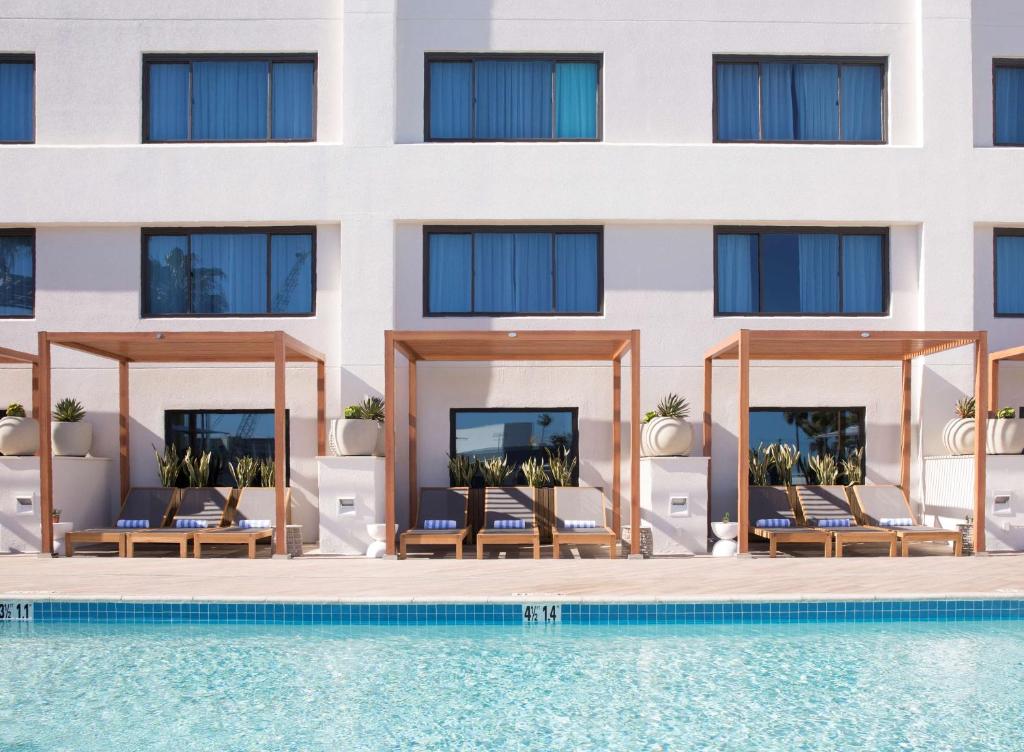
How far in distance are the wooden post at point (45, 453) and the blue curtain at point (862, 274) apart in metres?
10.3

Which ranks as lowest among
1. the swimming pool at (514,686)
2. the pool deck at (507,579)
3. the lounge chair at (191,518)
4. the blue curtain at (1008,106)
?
the swimming pool at (514,686)

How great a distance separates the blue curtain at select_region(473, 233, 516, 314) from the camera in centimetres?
1329

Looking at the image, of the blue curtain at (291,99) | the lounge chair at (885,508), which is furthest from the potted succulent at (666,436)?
the blue curtain at (291,99)

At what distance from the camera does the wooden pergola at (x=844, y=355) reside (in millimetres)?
10984

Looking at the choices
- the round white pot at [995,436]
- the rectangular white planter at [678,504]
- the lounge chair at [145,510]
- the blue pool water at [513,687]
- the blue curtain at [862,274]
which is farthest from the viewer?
the blue curtain at [862,274]

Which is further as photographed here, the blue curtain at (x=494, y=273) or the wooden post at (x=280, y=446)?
the blue curtain at (x=494, y=273)

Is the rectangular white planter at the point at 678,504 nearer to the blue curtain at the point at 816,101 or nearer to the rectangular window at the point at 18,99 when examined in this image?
the blue curtain at the point at 816,101

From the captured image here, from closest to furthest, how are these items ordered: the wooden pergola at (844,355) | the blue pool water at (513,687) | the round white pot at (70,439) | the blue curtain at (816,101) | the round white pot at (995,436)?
the blue pool water at (513,687)
the wooden pergola at (844,355)
the round white pot at (995,436)
the round white pot at (70,439)
the blue curtain at (816,101)

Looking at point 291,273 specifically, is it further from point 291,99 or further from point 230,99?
point 230,99

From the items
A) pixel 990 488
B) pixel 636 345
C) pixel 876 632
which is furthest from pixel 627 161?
pixel 876 632

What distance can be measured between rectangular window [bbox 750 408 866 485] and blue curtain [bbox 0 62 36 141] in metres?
10.9

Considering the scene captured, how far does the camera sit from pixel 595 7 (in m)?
13.4

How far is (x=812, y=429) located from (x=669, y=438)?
8.66ft

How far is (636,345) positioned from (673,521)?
2.33 m
